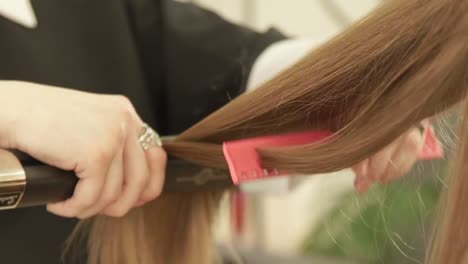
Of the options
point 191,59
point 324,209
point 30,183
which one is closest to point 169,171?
point 30,183

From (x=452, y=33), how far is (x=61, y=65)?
410 mm

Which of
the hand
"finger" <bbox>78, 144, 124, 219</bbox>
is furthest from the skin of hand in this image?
the hand

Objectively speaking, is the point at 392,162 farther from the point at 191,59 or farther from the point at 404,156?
the point at 191,59

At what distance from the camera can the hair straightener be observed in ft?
1.52

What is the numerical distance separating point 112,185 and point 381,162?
0.66ft

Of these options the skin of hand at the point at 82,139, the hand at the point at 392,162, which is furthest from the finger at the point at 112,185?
the hand at the point at 392,162

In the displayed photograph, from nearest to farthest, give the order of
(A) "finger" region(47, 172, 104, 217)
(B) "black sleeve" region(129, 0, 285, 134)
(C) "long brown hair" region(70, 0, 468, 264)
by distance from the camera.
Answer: (C) "long brown hair" region(70, 0, 468, 264), (A) "finger" region(47, 172, 104, 217), (B) "black sleeve" region(129, 0, 285, 134)

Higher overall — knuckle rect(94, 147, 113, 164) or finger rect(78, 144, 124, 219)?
knuckle rect(94, 147, 113, 164)

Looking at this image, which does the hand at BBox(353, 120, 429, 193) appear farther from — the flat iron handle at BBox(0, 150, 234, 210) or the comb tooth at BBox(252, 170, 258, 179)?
the flat iron handle at BBox(0, 150, 234, 210)

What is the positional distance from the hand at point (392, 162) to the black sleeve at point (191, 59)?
0.24 metres

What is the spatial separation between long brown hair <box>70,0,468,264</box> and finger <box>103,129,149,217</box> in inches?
1.7

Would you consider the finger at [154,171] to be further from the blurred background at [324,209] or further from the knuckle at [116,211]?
the blurred background at [324,209]

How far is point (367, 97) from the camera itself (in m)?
0.45

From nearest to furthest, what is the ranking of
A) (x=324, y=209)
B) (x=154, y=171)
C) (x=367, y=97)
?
(x=367, y=97), (x=154, y=171), (x=324, y=209)
